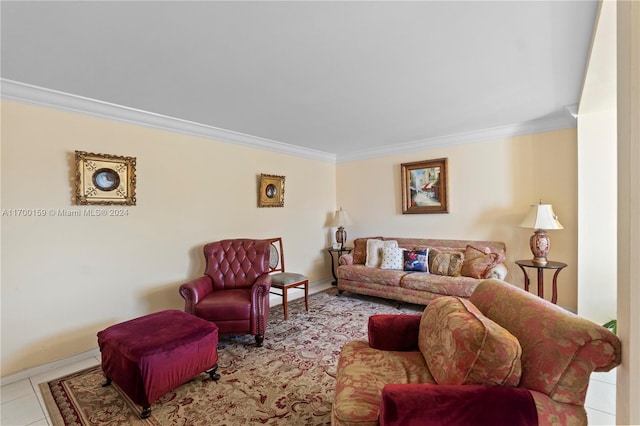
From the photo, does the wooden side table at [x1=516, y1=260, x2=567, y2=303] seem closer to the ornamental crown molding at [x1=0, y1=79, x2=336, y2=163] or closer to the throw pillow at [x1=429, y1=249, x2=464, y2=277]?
the throw pillow at [x1=429, y1=249, x2=464, y2=277]

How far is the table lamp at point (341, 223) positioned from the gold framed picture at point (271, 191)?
3.75ft

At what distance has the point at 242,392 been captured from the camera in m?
2.18

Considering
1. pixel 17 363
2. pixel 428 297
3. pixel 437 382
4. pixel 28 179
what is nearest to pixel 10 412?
pixel 17 363

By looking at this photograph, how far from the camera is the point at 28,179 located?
2.52m

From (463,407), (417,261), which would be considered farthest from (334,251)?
(463,407)

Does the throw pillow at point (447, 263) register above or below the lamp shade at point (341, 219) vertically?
below

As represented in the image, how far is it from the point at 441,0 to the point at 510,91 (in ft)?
5.53

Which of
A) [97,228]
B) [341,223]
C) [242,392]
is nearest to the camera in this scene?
[242,392]

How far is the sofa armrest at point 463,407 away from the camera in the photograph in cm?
106

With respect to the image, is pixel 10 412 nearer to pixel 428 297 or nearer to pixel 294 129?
pixel 294 129

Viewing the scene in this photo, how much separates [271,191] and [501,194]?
131 inches

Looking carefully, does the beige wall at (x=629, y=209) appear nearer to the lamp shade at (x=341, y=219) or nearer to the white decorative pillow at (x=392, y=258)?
the white decorative pillow at (x=392, y=258)

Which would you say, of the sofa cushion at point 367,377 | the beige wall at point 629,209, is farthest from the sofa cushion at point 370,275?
the beige wall at point 629,209

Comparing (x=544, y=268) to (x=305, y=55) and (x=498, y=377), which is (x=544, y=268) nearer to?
(x=498, y=377)
